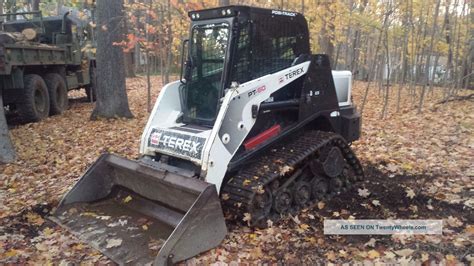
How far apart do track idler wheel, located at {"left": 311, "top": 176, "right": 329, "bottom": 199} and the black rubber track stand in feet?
0.18

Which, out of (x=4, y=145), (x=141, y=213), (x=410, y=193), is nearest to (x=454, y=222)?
(x=410, y=193)

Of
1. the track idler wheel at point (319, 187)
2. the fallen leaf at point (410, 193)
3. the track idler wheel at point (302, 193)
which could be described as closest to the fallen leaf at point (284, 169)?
the track idler wheel at point (302, 193)

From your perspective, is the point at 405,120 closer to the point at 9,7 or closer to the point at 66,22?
the point at 66,22

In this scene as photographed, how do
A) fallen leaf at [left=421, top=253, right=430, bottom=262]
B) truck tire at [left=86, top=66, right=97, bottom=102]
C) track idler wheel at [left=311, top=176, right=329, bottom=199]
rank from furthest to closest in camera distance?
1. truck tire at [left=86, top=66, right=97, bottom=102]
2. track idler wheel at [left=311, top=176, right=329, bottom=199]
3. fallen leaf at [left=421, top=253, right=430, bottom=262]

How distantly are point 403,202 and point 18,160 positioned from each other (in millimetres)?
6291

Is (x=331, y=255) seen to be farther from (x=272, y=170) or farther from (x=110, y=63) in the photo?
(x=110, y=63)

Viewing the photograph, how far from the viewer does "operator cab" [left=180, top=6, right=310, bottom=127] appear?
4.62 m

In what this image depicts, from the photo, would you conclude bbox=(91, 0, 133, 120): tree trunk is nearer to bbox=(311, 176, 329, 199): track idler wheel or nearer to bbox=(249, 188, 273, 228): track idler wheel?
bbox=(311, 176, 329, 199): track idler wheel

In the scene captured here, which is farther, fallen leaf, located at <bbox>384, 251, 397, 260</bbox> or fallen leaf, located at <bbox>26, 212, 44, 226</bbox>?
fallen leaf, located at <bbox>26, 212, 44, 226</bbox>

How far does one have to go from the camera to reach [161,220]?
4.38 meters

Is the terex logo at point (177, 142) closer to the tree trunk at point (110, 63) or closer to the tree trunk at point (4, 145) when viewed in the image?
the tree trunk at point (4, 145)

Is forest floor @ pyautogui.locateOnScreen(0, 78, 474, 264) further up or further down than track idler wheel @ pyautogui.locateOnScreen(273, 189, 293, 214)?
further down

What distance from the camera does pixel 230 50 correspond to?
459 cm

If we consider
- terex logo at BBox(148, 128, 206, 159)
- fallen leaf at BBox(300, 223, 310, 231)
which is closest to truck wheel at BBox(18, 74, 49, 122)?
terex logo at BBox(148, 128, 206, 159)
